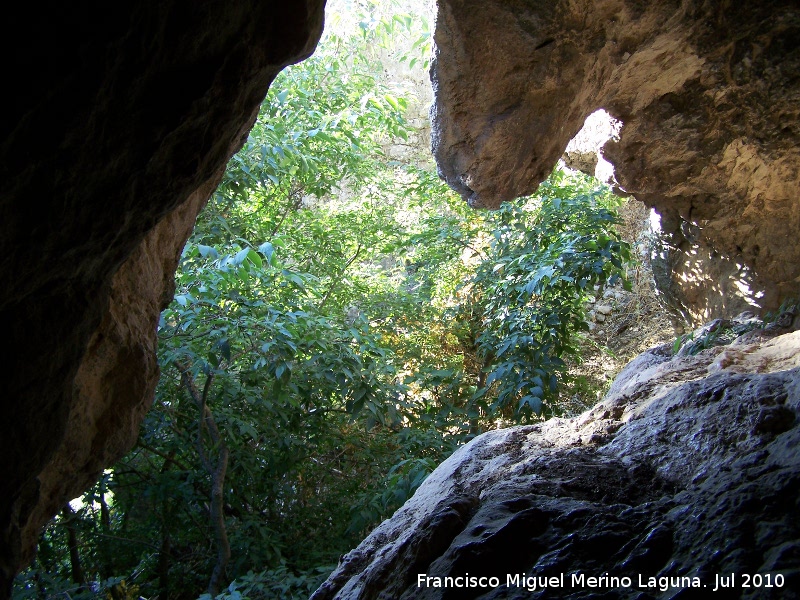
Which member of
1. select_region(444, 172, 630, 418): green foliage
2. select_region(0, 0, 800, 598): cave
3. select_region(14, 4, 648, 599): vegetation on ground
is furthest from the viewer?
select_region(444, 172, 630, 418): green foliage

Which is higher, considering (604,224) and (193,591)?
(604,224)

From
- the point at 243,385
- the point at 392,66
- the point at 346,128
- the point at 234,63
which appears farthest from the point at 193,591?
the point at 392,66

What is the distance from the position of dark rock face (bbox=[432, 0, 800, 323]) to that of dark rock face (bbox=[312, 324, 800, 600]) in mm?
1318

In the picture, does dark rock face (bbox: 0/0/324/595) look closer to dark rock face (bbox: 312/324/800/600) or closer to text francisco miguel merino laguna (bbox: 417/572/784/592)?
dark rock face (bbox: 312/324/800/600)

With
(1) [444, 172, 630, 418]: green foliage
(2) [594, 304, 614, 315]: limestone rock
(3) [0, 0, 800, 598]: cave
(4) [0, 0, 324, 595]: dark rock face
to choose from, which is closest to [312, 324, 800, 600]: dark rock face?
(3) [0, 0, 800, 598]: cave

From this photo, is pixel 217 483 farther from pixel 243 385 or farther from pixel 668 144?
pixel 668 144

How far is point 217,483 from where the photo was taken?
196 inches

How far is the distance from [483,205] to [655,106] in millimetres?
1388

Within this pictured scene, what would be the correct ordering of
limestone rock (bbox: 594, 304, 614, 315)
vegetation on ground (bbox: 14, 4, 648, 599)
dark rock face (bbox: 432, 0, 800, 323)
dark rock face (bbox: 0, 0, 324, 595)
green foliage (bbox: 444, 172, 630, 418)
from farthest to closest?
limestone rock (bbox: 594, 304, 614, 315) < green foliage (bbox: 444, 172, 630, 418) < vegetation on ground (bbox: 14, 4, 648, 599) < dark rock face (bbox: 432, 0, 800, 323) < dark rock face (bbox: 0, 0, 324, 595)

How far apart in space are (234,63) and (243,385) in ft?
13.0

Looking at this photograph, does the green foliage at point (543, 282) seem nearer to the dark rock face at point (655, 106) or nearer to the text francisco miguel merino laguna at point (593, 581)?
the dark rock face at point (655, 106)

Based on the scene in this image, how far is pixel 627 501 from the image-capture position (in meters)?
2.21

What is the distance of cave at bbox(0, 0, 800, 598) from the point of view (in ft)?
5.42

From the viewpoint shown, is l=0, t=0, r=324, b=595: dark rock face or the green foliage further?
the green foliage
